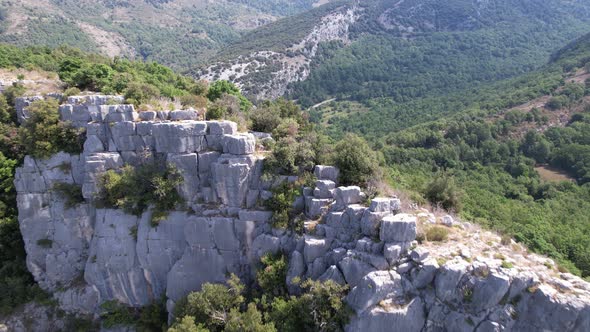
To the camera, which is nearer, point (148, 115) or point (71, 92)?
point (148, 115)

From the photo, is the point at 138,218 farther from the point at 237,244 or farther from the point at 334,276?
the point at 334,276

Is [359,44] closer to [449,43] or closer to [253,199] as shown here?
[449,43]

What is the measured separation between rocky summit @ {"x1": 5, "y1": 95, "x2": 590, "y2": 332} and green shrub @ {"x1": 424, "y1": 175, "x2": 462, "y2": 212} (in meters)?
3.36

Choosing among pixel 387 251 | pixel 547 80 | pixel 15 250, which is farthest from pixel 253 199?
pixel 547 80

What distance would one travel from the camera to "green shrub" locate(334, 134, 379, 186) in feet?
63.0

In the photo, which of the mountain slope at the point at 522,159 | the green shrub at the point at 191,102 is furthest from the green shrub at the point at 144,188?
the mountain slope at the point at 522,159

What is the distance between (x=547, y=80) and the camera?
73.8 metres

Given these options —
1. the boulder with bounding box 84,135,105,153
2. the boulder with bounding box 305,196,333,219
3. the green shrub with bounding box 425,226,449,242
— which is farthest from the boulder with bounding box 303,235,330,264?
the boulder with bounding box 84,135,105,153

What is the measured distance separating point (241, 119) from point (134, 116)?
643 centimetres

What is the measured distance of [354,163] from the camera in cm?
1925

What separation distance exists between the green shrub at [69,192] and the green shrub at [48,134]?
2079 mm

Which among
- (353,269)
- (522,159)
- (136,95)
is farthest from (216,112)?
(522,159)

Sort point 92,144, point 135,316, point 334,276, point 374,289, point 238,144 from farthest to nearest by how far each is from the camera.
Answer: point 135,316, point 92,144, point 238,144, point 334,276, point 374,289

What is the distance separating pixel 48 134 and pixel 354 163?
Result: 18.9 metres
